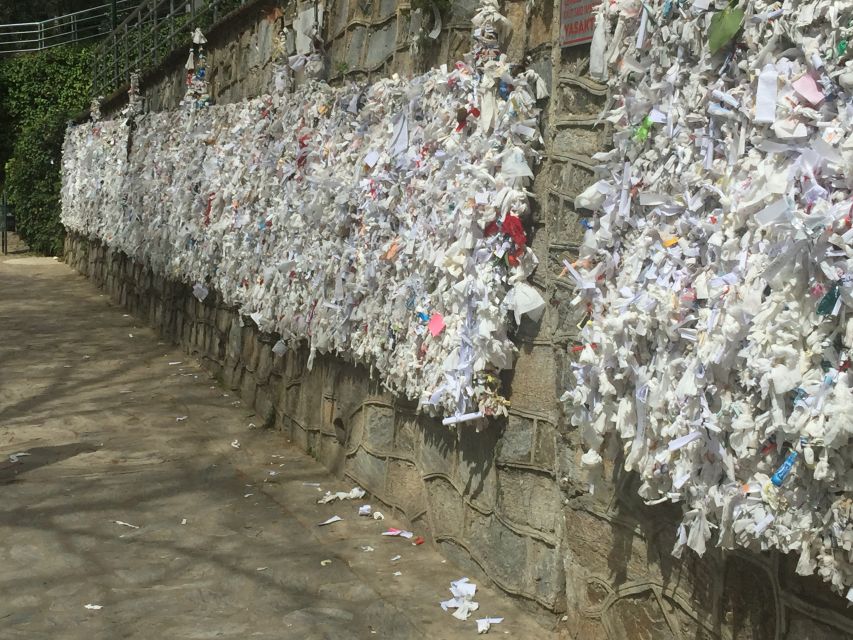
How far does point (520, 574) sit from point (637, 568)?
2.55ft

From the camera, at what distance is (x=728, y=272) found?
2438 mm

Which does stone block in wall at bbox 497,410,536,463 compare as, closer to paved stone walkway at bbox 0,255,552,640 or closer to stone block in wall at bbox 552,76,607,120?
paved stone walkway at bbox 0,255,552,640

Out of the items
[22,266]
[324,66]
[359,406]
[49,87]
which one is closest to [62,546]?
[359,406]

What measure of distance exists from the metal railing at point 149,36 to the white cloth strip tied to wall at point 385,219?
146 cm

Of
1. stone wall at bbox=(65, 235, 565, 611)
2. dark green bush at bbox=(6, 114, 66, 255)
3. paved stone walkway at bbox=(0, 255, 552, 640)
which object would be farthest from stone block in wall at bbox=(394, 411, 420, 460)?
dark green bush at bbox=(6, 114, 66, 255)

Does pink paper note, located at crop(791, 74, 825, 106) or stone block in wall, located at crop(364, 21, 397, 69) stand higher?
Answer: stone block in wall, located at crop(364, 21, 397, 69)

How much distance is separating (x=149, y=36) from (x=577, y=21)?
36.7 feet

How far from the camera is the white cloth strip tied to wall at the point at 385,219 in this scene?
12.2ft

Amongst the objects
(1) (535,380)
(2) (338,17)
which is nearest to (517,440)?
(1) (535,380)

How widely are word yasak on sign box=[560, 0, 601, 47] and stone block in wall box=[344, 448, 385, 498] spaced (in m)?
2.42

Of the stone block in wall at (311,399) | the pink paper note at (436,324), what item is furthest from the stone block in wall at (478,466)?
the stone block in wall at (311,399)

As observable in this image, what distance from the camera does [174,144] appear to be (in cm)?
970

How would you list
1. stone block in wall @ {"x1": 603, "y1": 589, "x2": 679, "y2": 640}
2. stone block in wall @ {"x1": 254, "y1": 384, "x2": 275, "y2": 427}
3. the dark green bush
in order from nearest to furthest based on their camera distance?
stone block in wall @ {"x1": 603, "y1": 589, "x2": 679, "y2": 640}
stone block in wall @ {"x1": 254, "y1": 384, "x2": 275, "y2": 427}
the dark green bush

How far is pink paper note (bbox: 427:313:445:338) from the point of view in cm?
411
